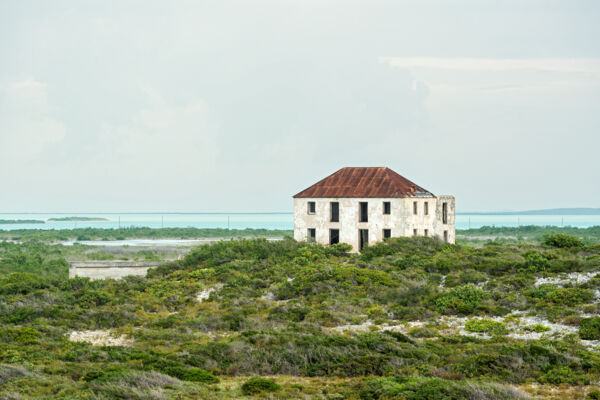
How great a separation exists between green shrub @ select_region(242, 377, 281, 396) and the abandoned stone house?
23281 millimetres

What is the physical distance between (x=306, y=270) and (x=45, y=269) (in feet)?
66.7

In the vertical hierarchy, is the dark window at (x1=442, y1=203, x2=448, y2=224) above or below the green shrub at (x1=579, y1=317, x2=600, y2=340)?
above

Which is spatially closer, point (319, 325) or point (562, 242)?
point (319, 325)

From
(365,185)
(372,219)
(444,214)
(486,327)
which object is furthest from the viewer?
(444,214)

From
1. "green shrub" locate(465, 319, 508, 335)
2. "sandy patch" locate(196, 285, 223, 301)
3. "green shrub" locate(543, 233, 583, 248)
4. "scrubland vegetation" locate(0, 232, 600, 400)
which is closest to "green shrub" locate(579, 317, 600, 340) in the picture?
"scrubland vegetation" locate(0, 232, 600, 400)

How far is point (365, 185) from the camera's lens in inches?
1540

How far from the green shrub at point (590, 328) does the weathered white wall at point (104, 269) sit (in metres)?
24.3

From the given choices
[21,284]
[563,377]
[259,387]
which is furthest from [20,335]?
[563,377]

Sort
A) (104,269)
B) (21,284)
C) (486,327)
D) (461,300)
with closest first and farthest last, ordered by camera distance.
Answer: (486,327) → (461,300) → (21,284) → (104,269)

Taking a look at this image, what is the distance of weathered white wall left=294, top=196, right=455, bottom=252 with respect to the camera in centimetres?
3719

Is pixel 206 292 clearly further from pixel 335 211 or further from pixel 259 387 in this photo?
pixel 259 387

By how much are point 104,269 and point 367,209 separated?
48.9ft

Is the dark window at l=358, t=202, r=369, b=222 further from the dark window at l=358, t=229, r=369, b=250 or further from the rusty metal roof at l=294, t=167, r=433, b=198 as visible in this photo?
the rusty metal roof at l=294, t=167, r=433, b=198

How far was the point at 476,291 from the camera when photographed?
2505cm
